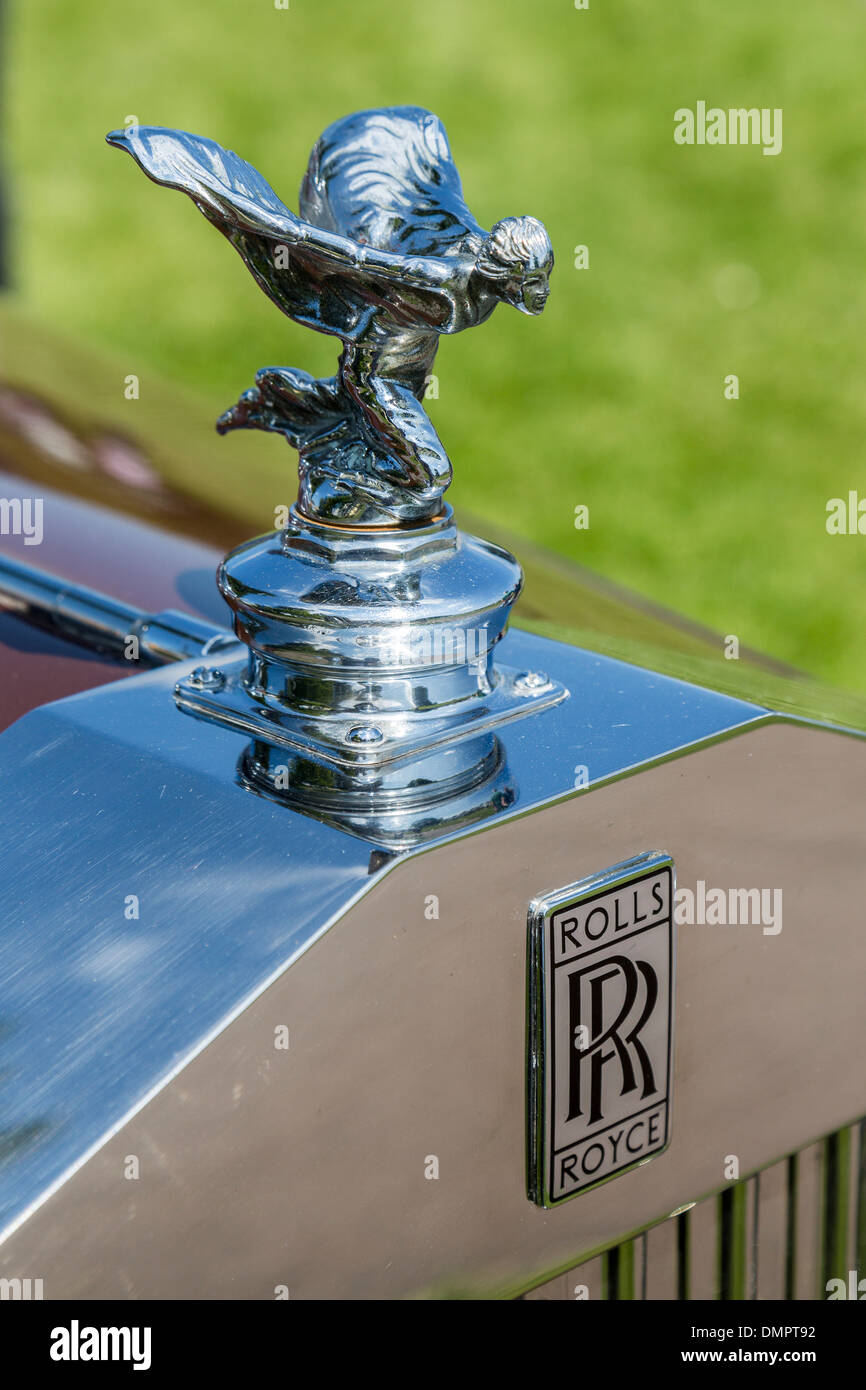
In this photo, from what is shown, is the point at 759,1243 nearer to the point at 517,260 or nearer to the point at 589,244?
the point at 517,260

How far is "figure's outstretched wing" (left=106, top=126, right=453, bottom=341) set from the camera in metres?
0.90

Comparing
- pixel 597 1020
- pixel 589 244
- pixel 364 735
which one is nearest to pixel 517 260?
pixel 364 735

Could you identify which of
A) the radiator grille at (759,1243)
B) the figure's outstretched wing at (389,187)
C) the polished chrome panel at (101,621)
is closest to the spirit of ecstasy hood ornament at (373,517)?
the figure's outstretched wing at (389,187)

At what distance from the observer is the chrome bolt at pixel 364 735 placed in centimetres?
101

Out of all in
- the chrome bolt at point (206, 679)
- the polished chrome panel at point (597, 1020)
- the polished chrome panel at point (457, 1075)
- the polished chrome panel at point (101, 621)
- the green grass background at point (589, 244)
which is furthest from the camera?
the green grass background at point (589, 244)

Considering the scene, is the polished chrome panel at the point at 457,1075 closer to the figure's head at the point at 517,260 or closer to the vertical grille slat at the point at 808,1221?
the vertical grille slat at the point at 808,1221

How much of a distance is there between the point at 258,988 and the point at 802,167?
5806 millimetres

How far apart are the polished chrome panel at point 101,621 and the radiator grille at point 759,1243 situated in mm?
487

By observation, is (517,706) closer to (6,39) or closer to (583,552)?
(583,552)

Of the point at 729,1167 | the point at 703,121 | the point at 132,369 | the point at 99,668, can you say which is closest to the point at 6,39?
the point at 703,121

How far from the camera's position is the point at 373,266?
3.07ft

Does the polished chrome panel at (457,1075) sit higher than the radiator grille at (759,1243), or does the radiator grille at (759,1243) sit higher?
the polished chrome panel at (457,1075)

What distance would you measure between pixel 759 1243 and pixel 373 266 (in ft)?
2.37

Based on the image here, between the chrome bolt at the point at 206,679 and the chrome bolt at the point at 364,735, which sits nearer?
the chrome bolt at the point at 364,735
